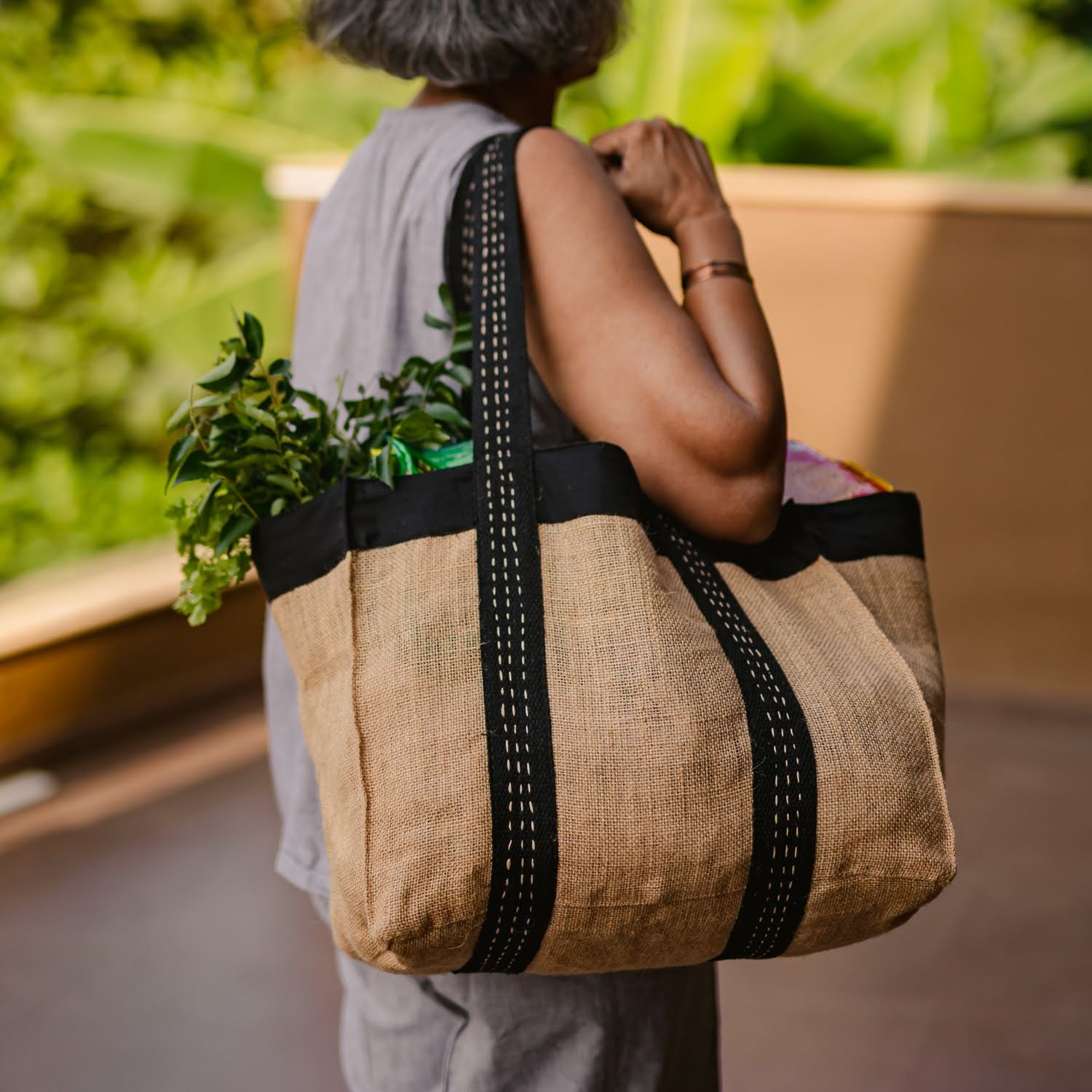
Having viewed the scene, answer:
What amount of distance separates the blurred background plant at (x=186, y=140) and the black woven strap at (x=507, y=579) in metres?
3.07

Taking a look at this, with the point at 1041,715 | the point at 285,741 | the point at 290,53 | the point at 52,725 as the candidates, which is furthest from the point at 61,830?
the point at 290,53

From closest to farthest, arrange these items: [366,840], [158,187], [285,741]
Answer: [366,840] < [285,741] < [158,187]

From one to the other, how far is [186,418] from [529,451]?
28 cm

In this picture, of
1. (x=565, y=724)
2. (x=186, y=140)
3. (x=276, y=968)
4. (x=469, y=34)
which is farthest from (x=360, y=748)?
(x=186, y=140)

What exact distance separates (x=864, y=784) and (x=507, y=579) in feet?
0.94

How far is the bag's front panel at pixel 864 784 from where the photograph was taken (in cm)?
87

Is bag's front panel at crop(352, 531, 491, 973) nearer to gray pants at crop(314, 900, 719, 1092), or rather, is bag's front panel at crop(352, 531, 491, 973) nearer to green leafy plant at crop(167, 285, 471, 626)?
green leafy plant at crop(167, 285, 471, 626)

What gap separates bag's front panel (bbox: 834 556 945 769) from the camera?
3.30 ft

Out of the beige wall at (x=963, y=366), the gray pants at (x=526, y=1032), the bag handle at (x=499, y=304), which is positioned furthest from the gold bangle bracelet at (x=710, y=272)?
the beige wall at (x=963, y=366)

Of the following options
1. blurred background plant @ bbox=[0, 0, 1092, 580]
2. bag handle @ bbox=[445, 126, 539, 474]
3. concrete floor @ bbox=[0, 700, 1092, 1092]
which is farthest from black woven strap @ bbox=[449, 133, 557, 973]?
blurred background plant @ bbox=[0, 0, 1092, 580]

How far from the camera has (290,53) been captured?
4.83 meters

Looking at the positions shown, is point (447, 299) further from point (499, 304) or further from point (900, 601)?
point (900, 601)

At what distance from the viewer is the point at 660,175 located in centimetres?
102

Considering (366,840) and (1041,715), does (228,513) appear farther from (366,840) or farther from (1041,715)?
(1041,715)
